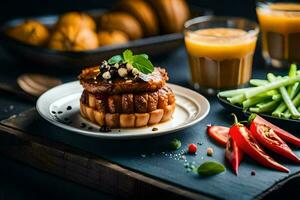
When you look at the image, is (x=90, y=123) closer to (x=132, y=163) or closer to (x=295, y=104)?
(x=132, y=163)

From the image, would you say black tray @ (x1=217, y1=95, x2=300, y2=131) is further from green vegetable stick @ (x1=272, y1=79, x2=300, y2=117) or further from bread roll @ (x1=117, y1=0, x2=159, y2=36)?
bread roll @ (x1=117, y1=0, x2=159, y2=36)

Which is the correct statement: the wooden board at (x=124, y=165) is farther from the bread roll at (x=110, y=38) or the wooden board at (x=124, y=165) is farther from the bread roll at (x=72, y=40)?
the bread roll at (x=110, y=38)

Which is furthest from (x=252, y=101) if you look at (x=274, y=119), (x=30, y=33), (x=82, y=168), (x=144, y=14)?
(x=30, y=33)

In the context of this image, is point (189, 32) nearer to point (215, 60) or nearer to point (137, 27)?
point (215, 60)

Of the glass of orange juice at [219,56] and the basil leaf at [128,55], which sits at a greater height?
the basil leaf at [128,55]

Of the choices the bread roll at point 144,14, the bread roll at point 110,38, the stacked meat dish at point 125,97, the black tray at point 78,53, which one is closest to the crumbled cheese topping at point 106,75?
the stacked meat dish at point 125,97

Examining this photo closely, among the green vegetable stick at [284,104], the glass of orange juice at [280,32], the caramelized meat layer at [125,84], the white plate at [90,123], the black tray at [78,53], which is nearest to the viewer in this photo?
the white plate at [90,123]
